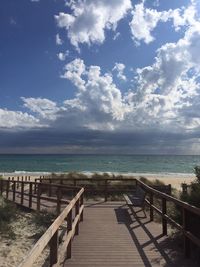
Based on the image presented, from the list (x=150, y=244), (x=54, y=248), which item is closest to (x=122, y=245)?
(x=150, y=244)

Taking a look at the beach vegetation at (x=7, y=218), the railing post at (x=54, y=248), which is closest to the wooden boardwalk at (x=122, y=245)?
the railing post at (x=54, y=248)

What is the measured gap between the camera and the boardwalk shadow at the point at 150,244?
21.0 ft

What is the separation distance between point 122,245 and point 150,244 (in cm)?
59

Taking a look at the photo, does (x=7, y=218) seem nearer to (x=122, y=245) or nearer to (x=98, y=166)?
(x=122, y=245)

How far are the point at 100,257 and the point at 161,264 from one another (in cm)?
113

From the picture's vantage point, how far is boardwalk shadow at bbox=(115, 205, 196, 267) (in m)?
6.39

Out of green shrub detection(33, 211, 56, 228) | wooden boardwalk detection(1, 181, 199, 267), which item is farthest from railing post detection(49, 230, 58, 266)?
green shrub detection(33, 211, 56, 228)

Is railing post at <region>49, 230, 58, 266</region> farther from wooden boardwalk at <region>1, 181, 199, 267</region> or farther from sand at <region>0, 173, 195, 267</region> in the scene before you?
sand at <region>0, 173, 195, 267</region>

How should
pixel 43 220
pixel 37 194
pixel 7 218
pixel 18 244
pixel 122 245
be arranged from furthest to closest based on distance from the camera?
pixel 37 194 < pixel 7 218 < pixel 43 220 < pixel 18 244 < pixel 122 245

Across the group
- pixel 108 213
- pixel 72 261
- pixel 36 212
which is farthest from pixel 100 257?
pixel 36 212

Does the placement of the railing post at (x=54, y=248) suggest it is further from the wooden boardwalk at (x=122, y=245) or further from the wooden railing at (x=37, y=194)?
the wooden railing at (x=37, y=194)

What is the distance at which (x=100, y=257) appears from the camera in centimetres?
670

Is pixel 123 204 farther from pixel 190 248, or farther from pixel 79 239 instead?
pixel 190 248

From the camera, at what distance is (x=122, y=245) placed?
25.0 ft
